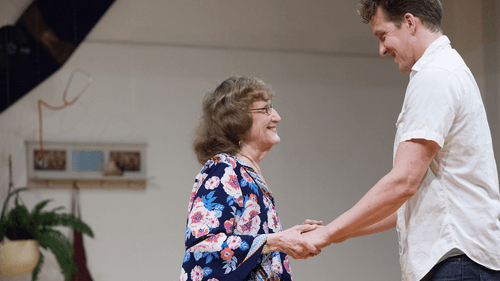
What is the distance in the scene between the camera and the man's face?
146 cm

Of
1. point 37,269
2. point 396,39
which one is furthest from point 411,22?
point 37,269

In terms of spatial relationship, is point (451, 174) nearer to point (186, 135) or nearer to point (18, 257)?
point (186, 135)

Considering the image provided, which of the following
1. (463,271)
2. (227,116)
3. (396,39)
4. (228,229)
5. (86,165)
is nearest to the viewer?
(463,271)

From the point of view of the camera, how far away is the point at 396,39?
1.48 m

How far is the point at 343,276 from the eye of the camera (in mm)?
4496

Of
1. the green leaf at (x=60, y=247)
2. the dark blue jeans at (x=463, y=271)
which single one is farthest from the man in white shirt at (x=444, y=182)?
the green leaf at (x=60, y=247)

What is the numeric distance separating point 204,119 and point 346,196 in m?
2.91

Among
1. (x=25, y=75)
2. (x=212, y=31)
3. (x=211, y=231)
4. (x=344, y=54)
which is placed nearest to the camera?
(x=211, y=231)

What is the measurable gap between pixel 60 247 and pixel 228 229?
2.75 m

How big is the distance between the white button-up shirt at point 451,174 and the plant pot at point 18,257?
3.34 meters

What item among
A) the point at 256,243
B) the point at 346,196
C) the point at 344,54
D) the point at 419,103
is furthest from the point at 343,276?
the point at 419,103

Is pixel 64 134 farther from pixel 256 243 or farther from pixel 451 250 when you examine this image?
pixel 451 250

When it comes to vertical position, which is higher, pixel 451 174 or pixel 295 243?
pixel 451 174

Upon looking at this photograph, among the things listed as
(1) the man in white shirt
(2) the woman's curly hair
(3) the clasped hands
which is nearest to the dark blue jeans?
(1) the man in white shirt
